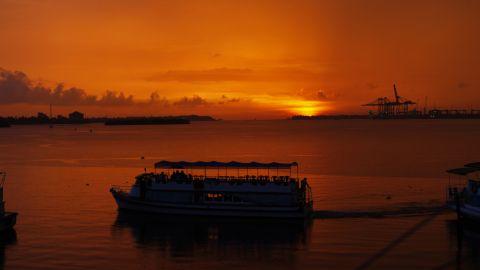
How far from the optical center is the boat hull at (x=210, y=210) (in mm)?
36781

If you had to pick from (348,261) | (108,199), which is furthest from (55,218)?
(348,261)

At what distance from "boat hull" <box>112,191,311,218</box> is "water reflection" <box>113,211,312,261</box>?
436 millimetres

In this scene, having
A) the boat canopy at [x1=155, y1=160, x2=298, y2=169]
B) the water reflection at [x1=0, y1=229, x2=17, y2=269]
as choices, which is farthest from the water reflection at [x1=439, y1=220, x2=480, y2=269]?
the water reflection at [x1=0, y1=229, x2=17, y2=269]

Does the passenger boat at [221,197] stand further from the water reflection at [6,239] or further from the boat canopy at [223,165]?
the water reflection at [6,239]

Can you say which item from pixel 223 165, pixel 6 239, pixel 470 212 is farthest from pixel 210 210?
pixel 470 212

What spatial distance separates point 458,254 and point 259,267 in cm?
1067

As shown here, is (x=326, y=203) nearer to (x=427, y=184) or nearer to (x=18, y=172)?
(x=427, y=184)

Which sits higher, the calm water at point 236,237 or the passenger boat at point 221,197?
the passenger boat at point 221,197

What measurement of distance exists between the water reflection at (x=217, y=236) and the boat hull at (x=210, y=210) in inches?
17.2

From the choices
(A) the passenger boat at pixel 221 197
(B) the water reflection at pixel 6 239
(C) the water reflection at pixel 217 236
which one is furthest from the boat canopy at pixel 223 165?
(B) the water reflection at pixel 6 239

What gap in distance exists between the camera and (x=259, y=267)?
27.2m

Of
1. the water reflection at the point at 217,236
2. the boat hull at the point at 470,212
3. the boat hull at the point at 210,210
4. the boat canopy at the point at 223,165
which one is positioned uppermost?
the boat canopy at the point at 223,165

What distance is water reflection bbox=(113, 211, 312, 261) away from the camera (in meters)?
30.3

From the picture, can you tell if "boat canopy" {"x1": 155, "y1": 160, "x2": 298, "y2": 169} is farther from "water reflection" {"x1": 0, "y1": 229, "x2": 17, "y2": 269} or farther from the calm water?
"water reflection" {"x1": 0, "y1": 229, "x2": 17, "y2": 269}
